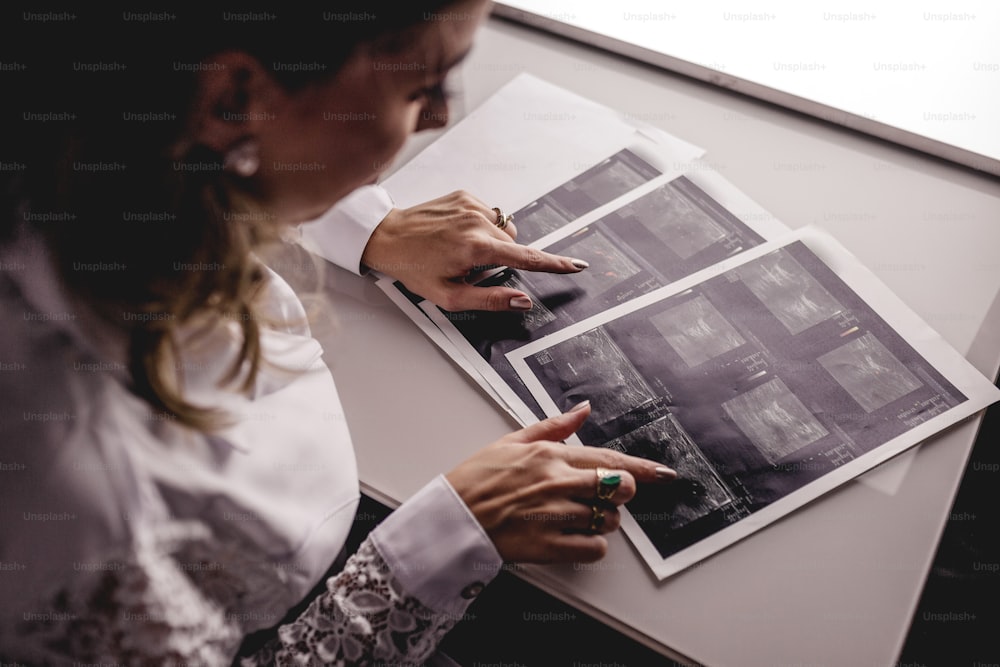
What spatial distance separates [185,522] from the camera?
631 millimetres

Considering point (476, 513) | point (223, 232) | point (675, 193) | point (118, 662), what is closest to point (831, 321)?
point (675, 193)

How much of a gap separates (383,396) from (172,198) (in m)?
0.34

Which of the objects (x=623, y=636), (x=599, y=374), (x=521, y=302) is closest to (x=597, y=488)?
(x=599, y=374)

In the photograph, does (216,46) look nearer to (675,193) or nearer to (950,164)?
(675,193)

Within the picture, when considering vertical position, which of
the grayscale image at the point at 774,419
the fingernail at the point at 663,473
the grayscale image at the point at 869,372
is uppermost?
the grayscale image at the point at 869,372

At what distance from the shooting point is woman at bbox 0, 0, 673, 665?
1.82 ft

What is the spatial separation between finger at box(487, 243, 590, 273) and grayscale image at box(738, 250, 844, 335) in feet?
0.71

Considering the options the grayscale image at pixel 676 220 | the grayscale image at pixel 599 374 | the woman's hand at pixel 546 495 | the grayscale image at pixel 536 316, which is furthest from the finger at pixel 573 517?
the grayscale image at pixel 676 220

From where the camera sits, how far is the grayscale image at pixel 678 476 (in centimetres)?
75

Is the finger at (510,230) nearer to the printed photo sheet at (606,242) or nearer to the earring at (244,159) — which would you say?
the printed photo sheet at (606,242)

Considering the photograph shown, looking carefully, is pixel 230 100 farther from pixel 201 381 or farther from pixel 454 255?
pixel 454 255

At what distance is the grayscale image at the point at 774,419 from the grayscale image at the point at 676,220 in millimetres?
212

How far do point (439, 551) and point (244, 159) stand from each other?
40 centimetres

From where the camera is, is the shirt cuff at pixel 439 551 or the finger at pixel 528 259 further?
the finger at pixel 528 259
